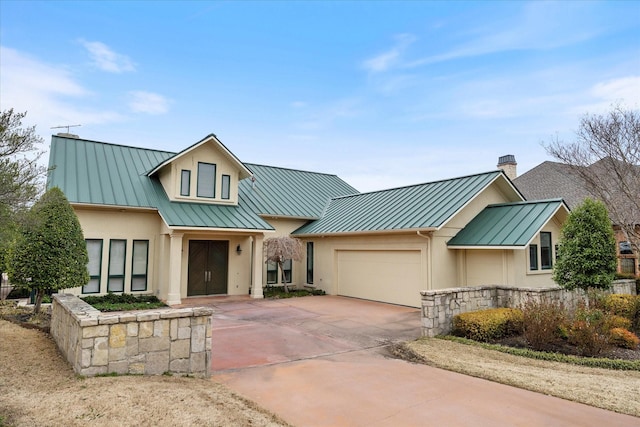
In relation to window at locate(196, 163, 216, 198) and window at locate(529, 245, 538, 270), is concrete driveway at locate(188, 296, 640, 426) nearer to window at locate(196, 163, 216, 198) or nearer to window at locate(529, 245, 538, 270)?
window at locate(529, 245, 538, 270)

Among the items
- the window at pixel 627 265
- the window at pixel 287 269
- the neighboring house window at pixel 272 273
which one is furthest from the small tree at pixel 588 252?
the window at pixel 627 265

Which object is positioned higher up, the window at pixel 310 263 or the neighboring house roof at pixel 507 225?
the neighboring house roof at pixel 507 225

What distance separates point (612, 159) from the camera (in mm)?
16734

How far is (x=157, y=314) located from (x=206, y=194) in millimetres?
11318

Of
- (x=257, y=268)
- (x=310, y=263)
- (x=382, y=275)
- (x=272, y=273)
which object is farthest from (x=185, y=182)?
(x=382, y=275)

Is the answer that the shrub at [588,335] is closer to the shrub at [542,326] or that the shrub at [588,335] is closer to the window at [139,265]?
the shrub at [542,326]

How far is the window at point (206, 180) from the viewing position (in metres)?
16.6

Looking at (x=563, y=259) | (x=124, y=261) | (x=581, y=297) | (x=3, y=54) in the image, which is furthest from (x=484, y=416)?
(x=124, y=261)

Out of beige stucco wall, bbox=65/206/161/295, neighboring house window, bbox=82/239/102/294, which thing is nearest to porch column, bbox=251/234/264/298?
beige stucco wall, bbox=65/206/161/295

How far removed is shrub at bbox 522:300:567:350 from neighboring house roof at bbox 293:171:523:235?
432 cm

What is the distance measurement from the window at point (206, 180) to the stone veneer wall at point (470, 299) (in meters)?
10.7

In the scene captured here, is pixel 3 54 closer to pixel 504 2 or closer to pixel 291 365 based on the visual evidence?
pixel 291 365

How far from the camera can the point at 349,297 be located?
16.6m

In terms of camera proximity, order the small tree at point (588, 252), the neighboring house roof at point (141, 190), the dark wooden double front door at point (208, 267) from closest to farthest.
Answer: the small tree at point (588, 252)
the neighboring house roof at point (141, 190)
the dark wooden double front door at point (208, 267)
